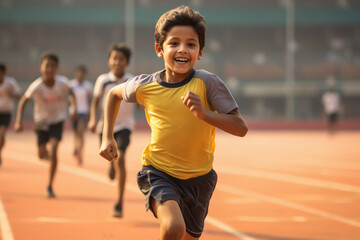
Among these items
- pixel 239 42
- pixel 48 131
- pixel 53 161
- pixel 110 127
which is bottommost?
pixel 53 161

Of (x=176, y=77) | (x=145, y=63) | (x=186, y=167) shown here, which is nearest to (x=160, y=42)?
(x=176, y=77)

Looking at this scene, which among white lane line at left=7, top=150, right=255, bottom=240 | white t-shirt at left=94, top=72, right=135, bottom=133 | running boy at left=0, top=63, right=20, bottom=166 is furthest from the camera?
running boy at left=0, top=63, right=20, bottom=166

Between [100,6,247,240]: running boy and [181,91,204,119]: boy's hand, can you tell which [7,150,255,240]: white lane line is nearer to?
[100,6,247,240]: running boy

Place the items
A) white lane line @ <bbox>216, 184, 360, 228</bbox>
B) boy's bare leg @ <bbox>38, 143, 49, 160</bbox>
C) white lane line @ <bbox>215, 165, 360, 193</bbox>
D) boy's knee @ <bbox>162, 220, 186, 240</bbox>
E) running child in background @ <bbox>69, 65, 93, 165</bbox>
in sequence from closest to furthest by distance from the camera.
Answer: boy's knee @ <bbox>162, 220, 186, 240</bbox>
white lane line @ <bbox>216, 184, 360, 228</bbox>
boy's bare leg @ <bbox>38, 143, 49, 160</bbox>
white lane line @ <bbox>215, 165, 360, 193</bbox>
running child in background @ <bbox>69, 65, 93, 165</bbox>

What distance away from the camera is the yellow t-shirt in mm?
4625

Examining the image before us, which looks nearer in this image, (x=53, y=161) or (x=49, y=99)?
(x=53, y=161)

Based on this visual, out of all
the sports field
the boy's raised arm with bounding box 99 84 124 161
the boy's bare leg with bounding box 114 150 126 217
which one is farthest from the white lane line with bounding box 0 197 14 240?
the boy's raised arm with bounding box 99 84 124 161

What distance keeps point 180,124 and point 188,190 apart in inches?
17.7

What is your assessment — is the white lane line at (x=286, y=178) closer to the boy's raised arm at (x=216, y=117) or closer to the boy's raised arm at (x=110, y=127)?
the boy's raised arm at (x=110, y=127)

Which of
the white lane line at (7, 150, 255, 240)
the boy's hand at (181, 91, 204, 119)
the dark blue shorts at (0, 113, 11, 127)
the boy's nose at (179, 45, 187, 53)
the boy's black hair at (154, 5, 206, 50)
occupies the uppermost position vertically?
the boy's black hair at (154, 5, 206, 50)

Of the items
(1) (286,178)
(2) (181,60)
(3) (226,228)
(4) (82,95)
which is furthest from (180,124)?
(4) (82,95)

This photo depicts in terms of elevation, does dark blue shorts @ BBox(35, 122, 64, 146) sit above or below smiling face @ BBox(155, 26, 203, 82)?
below

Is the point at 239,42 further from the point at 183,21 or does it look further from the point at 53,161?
the point at 183,21

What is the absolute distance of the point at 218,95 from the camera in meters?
4.60
